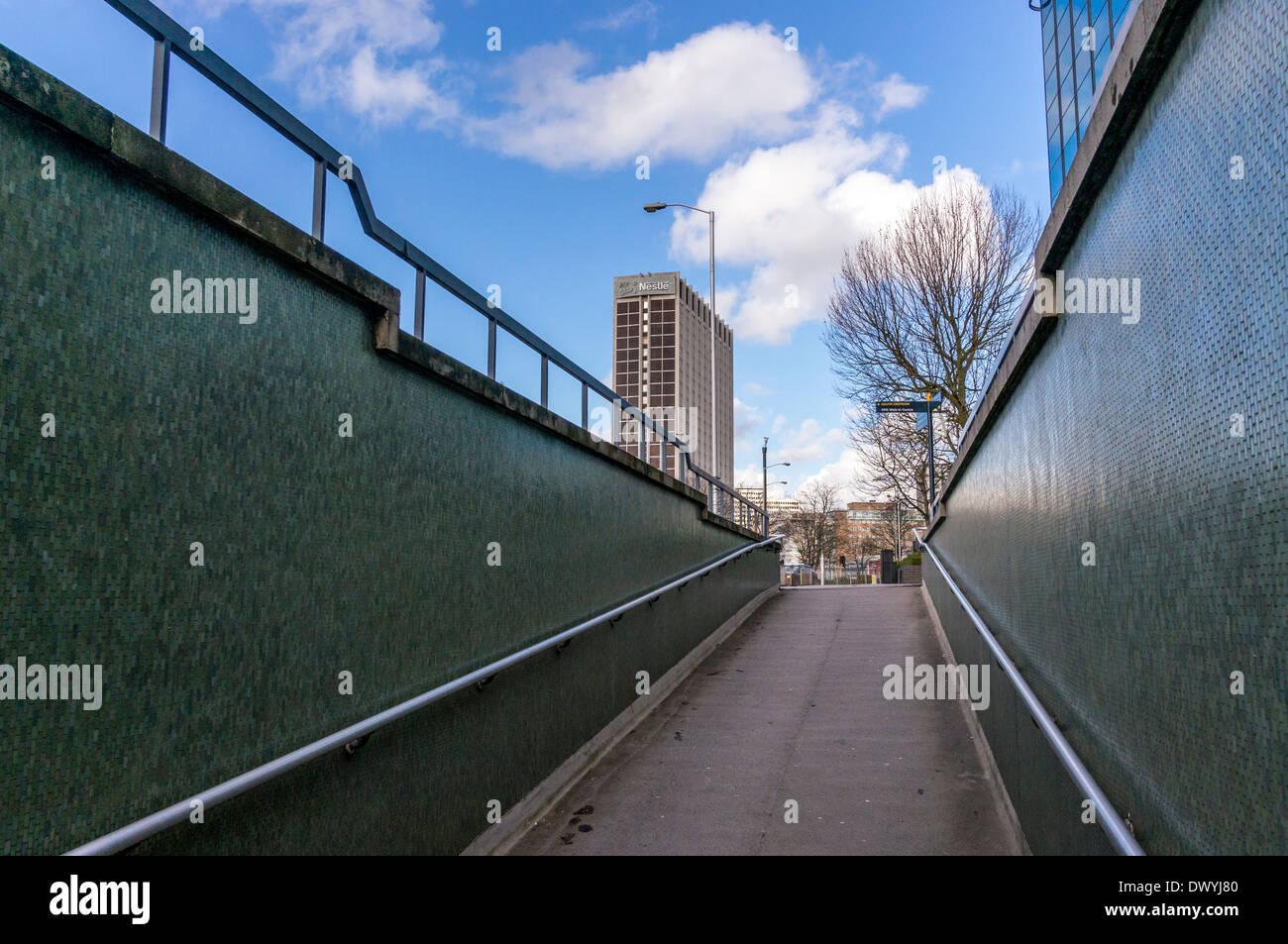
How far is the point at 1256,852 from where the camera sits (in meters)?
1.78

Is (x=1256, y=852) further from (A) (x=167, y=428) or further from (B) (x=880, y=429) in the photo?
(B) (x=880, y=429)

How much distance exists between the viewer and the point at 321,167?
153 inches

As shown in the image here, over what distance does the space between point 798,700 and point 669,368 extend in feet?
95.1

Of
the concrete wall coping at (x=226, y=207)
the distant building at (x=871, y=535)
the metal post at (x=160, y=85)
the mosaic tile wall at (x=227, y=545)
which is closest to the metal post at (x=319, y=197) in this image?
the concrete wall coping at (x=226, y=207)

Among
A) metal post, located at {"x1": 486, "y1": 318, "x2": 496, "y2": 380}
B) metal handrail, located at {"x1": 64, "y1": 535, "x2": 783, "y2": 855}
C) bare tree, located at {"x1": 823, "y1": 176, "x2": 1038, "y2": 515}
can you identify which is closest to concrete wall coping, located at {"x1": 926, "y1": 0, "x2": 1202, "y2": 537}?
metal post, located at {"x1": 486, "y1": 318, "x2": 496, "y2": 380}

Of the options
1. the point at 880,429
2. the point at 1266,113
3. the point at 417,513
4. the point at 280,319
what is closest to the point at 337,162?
the point at 280,319

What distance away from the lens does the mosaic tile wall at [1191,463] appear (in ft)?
5.65

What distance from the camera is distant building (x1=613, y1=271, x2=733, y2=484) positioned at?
1235 inches

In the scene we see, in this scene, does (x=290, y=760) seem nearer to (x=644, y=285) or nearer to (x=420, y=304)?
(x=420, y=304)

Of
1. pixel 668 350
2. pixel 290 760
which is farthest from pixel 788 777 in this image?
pixel 668 350

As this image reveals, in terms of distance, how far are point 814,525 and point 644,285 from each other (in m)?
22.1

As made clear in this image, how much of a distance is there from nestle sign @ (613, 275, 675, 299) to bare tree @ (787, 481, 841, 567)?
63.8 ft

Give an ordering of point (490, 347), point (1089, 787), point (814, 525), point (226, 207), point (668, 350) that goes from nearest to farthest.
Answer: point (1089, 787), point (226, 207), point (490, 347), point (668, 350), point (814, 525)

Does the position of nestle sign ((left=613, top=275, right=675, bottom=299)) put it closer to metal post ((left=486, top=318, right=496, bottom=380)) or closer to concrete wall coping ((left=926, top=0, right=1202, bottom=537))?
metal post ((left=486, top=318, right=496, bottom=380))
